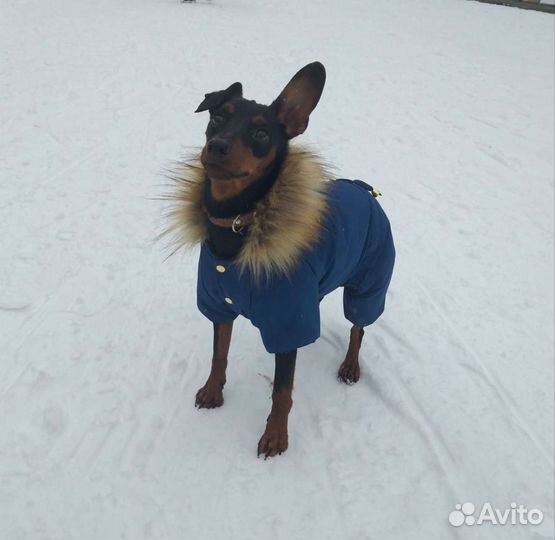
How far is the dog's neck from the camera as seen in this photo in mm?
2104

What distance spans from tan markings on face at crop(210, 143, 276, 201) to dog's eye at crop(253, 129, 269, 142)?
64 mm

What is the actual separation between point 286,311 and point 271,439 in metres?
0.71

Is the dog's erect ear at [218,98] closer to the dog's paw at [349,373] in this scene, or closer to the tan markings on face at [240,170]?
the tan markings on face at [240,170]

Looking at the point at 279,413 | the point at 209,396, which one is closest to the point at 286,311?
the point at 279,413

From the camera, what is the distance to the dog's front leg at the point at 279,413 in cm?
237

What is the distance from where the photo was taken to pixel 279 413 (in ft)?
8.06

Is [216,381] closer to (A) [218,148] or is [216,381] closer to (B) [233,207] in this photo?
(B) [233,207]

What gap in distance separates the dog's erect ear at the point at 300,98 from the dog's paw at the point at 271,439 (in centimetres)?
132

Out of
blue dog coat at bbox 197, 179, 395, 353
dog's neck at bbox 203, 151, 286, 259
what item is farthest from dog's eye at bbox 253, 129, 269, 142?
blue dog coat at bbox 197, 179, 395, 353

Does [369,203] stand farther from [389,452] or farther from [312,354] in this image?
[389,452]

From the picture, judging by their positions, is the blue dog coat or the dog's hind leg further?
the dog's hind leg

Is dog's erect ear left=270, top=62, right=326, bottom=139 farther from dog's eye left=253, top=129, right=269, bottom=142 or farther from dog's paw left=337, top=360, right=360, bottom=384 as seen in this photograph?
dog's paw left=337, top=360, right=360, bottom=384

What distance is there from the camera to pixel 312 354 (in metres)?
3.12

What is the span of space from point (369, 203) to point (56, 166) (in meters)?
3.52
